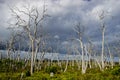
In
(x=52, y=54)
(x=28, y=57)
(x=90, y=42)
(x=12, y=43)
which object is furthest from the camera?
(x=52, y=54)

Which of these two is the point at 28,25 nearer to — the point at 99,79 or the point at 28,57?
the point at 99,79

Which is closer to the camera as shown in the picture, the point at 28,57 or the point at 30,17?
the point at 30,17

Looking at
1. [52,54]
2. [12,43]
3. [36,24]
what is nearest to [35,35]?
[36,24]

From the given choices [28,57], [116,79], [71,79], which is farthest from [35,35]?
[28,57]

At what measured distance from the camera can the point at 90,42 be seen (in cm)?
6412

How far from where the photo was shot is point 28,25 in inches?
1913

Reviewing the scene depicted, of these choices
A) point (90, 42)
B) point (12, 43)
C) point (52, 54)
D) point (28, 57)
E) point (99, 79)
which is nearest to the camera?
point (99, 79)

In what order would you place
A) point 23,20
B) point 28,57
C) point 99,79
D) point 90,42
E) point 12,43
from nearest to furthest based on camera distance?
point 99,79
point 23,20
point 90,42
point 12,43
point 28,57

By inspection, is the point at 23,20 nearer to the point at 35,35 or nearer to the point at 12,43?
the point at 35,35

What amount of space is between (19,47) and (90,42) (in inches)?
1321

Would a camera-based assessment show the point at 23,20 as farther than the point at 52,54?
No

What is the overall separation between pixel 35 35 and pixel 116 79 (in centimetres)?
2096

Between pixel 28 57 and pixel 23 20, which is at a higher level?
pixel 23 20

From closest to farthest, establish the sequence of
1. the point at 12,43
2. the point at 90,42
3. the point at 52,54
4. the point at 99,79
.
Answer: the point at 99,79 < the point at 90,42 < the point at 12,43 < the point at 52,54
